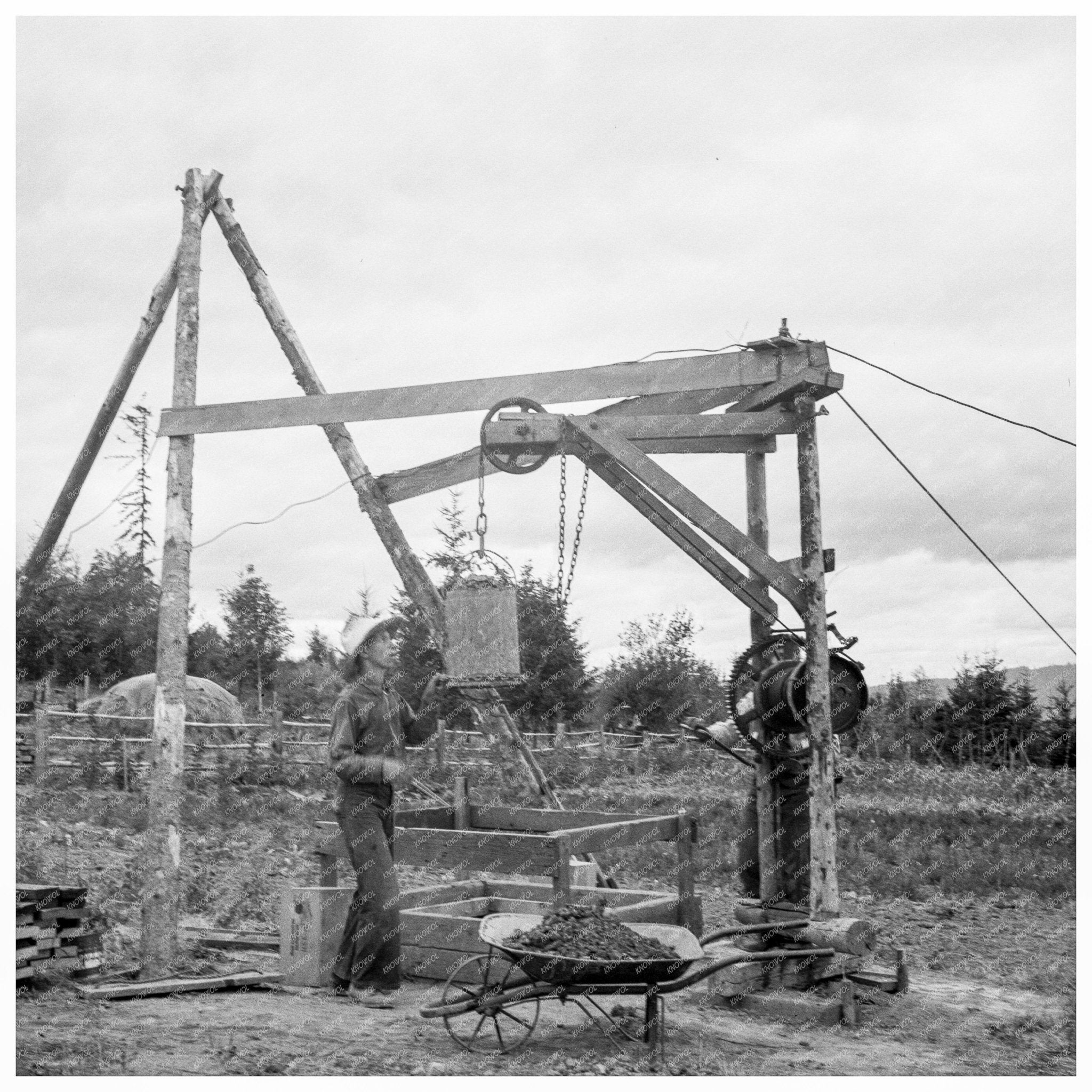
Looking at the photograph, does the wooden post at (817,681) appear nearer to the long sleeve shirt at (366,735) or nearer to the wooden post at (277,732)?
the long sleeve shirt at (366,735)

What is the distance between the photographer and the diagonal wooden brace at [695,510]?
6.57 m

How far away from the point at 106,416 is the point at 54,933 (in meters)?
3.81

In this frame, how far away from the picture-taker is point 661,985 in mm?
5449

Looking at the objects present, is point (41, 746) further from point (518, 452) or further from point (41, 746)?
point (518, 452)

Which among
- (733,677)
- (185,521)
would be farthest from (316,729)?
(733,677)

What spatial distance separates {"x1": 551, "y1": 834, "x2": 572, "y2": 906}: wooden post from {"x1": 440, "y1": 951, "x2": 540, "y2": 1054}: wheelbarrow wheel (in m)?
0.46

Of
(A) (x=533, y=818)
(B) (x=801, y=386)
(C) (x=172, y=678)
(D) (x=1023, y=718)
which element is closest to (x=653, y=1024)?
(A) (x=533, y=818)

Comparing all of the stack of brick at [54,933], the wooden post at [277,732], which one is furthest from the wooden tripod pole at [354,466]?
the wooden post at [277,732]

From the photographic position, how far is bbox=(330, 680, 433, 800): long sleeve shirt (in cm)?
660

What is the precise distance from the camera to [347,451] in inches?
340

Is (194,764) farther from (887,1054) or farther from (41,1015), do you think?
(887,1054)

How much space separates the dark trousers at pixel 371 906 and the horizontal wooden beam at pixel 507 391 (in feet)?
8.02

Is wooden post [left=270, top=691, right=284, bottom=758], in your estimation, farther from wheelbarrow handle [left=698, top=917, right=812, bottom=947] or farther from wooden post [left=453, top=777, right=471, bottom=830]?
wheelbarrow handle [left=698, top=917, right=812, bottom=947]

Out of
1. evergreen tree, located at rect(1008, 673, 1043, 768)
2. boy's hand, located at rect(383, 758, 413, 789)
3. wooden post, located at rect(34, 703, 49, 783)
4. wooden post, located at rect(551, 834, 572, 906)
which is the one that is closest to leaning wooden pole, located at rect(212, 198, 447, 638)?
boy's hand, located at rect(383, 758, 413, 789)
